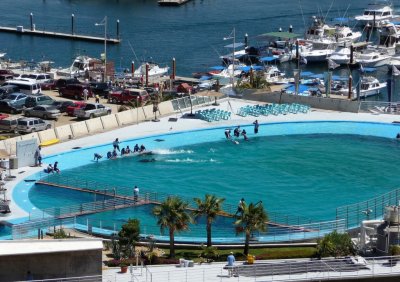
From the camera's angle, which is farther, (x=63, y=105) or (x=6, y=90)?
(x=6, y=90)

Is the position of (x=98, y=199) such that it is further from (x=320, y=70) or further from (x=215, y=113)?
(x=320, y=70)

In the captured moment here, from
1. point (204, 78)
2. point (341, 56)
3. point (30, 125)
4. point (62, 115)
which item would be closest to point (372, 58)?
point (341, 56)

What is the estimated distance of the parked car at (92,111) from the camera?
237ft

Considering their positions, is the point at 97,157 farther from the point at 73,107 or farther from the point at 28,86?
the point at 28,86

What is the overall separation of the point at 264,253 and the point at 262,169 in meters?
17.5

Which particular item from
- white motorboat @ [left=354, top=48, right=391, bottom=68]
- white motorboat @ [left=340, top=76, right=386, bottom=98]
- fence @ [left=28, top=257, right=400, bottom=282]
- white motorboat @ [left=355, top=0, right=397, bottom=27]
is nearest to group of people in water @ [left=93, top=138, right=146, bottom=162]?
fence @ [left=28, top=257, right=400, bottom=282]

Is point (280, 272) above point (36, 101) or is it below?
below

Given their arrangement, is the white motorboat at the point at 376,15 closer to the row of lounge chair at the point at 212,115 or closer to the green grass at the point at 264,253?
the row of lounge chair at the point at 212,115

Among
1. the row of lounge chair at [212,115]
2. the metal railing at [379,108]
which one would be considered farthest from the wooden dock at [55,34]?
the metal railing at [379,108]

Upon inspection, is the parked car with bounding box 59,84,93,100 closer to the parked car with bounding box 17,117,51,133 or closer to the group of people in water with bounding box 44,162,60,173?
the parked car with bounding box 17,117,51,133

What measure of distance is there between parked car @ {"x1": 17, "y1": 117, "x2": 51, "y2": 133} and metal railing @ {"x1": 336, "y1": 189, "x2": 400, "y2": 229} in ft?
73.8

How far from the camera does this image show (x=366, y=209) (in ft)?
174

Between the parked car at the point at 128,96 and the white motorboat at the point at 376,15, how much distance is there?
51.0 m

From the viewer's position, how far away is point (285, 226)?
166 feet
